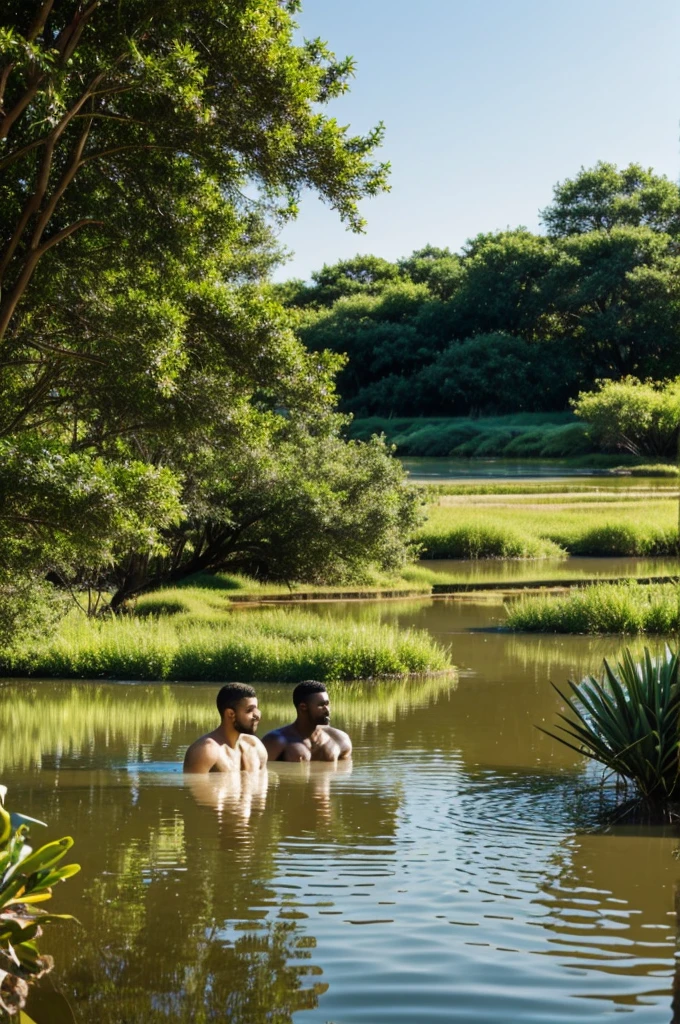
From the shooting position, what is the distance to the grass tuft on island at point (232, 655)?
17297 mm

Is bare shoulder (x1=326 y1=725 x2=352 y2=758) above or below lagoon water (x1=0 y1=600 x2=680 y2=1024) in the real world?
above

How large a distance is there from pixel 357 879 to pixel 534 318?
3033 inches

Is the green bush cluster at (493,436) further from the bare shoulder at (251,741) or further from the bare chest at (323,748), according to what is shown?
the bare shoulder at (251,741)

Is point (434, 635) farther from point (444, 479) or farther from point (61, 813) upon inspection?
point (444, 479)

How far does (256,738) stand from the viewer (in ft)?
38.4

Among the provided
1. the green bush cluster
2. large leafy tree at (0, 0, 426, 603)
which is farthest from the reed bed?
large leafy tree at (0, 0, 426, 603)

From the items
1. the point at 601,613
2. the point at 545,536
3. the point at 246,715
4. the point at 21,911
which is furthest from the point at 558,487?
the point at 21,911

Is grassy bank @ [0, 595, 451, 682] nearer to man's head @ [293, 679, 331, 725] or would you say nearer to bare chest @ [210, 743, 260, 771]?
man's head @ [293, 679, 331, 725]

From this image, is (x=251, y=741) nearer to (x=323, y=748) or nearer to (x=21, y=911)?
(x=323, y=748)

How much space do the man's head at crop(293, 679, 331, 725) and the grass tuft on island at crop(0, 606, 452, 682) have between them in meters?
4.90

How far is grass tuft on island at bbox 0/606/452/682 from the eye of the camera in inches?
681

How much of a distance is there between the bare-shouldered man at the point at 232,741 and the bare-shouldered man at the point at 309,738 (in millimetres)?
440

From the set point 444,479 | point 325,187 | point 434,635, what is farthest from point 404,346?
point 325,187

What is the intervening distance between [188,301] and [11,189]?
236 centimetres
